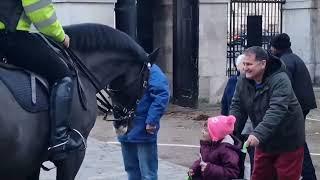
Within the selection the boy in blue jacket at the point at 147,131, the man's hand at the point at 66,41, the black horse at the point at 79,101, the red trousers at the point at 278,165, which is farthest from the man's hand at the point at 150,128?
the man's hand at the point at 66,41

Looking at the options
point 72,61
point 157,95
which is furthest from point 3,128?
point 157,95

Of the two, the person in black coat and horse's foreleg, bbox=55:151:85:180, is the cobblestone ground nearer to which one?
the person in black coat

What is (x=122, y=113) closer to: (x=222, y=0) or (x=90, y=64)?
(x=90, y=64)

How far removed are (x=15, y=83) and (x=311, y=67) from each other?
1623 cm

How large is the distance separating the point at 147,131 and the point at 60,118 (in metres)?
1.77

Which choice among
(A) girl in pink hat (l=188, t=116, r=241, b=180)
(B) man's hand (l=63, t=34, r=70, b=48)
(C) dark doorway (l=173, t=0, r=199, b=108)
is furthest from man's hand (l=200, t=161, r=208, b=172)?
(C) dark doorway (l=173, t=0, r=199, b=108)

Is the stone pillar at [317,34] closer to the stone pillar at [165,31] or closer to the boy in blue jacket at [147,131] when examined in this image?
the stone pillar at [165,31]

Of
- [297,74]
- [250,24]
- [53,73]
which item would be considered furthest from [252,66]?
[250,24]

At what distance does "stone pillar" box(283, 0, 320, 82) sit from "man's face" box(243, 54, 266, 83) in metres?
14.6

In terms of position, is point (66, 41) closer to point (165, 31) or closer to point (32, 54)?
point (32, 54)

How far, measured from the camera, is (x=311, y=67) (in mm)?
20078

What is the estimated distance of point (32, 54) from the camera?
507cm

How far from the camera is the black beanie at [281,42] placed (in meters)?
8.29

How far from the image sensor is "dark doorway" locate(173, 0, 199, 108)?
1537 cm
